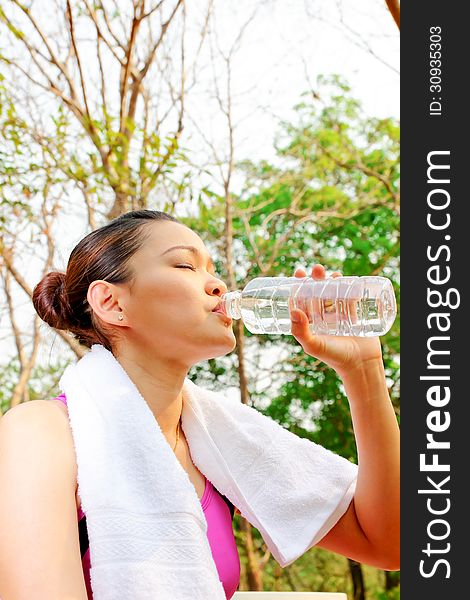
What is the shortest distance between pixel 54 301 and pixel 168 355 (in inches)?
11.5

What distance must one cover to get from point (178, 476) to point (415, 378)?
1.70ft

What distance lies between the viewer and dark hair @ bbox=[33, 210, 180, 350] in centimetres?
128

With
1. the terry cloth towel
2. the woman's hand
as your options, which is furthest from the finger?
the terry cloth towel

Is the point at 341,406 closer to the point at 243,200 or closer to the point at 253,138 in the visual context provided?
the point at 243,200

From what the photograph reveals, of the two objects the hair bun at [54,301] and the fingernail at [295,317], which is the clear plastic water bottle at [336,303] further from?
the hair bun at [54,301]

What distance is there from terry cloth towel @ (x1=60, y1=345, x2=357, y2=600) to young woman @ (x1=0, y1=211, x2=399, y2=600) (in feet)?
0.10

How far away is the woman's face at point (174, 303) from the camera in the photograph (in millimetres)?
1189

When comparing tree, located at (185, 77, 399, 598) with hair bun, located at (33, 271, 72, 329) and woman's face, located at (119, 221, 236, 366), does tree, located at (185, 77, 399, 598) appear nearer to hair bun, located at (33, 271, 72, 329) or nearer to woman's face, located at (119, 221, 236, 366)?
hair bun, located at (33, 271, 72, 329)

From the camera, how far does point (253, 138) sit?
3678mm

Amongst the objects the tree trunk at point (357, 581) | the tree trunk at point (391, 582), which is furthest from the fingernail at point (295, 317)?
the tree trunk at point (391, 582)

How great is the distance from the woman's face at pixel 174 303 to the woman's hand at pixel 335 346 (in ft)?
0.35

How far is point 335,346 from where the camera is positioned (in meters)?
1.25

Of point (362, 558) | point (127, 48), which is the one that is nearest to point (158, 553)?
point (362, 558)

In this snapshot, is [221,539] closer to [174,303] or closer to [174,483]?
[174,483]
